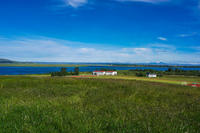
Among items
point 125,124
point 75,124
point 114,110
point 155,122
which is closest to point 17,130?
point 75,124

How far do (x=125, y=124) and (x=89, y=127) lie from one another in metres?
0.91

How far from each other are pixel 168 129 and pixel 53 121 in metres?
2.83

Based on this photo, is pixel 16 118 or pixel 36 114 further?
pixel 36 114

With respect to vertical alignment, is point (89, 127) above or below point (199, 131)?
above

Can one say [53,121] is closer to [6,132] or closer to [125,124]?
[6,132]

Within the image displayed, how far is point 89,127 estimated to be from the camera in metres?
3.00

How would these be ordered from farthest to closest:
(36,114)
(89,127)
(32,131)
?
(36,114) < (89,127) < (32,131)

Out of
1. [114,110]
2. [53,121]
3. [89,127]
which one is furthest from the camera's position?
[114,110]

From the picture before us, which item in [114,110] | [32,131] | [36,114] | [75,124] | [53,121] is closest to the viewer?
[32,131]

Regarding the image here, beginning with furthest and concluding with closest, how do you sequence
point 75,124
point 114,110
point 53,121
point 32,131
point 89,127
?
1. point 114,110
2. point 53,121
3. point 75,124
4. point 89,127
5. point 32,131

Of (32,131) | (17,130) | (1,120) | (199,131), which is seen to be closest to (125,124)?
(199,131)

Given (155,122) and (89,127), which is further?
(155,122)

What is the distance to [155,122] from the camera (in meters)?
3.51

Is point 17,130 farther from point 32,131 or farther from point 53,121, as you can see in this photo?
point 53,121
